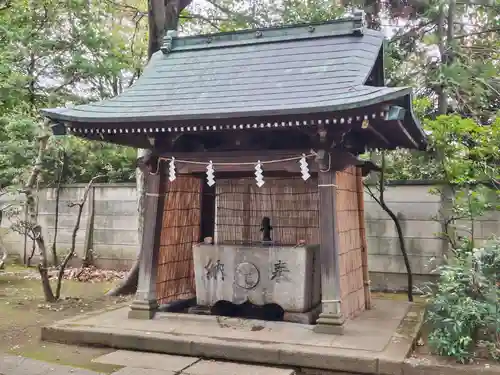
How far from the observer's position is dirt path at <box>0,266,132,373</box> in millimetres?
5848

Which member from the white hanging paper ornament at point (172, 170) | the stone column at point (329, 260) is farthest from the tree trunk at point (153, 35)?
the stone column at point (329, 260)

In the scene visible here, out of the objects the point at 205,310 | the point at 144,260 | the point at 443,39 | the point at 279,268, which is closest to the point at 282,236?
the point at 279,268

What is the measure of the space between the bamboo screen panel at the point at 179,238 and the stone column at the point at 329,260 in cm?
241

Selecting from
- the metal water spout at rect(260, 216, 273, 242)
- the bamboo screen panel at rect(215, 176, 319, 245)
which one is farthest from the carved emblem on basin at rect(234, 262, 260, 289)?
the bamboo screen panel at rect(215, 176, 319, 245)

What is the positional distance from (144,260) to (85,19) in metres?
6.87

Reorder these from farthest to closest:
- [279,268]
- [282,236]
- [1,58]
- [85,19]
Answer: [85,19], [1,58], [282,236], [279,268]

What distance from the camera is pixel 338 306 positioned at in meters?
5.95

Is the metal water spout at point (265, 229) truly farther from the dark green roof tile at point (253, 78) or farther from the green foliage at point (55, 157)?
the green foliage at point (55, 157)

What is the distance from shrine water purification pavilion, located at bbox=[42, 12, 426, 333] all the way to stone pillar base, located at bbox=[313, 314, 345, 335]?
0.04 ft

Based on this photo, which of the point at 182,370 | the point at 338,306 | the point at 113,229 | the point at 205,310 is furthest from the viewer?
the point at 113,229

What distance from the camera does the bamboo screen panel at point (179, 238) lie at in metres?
7.27

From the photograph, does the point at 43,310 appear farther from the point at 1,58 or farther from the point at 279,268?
the point at 1,58

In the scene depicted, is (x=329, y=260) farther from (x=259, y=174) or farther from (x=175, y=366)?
(x=175, y=366)

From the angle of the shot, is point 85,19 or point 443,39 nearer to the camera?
point 443,39
